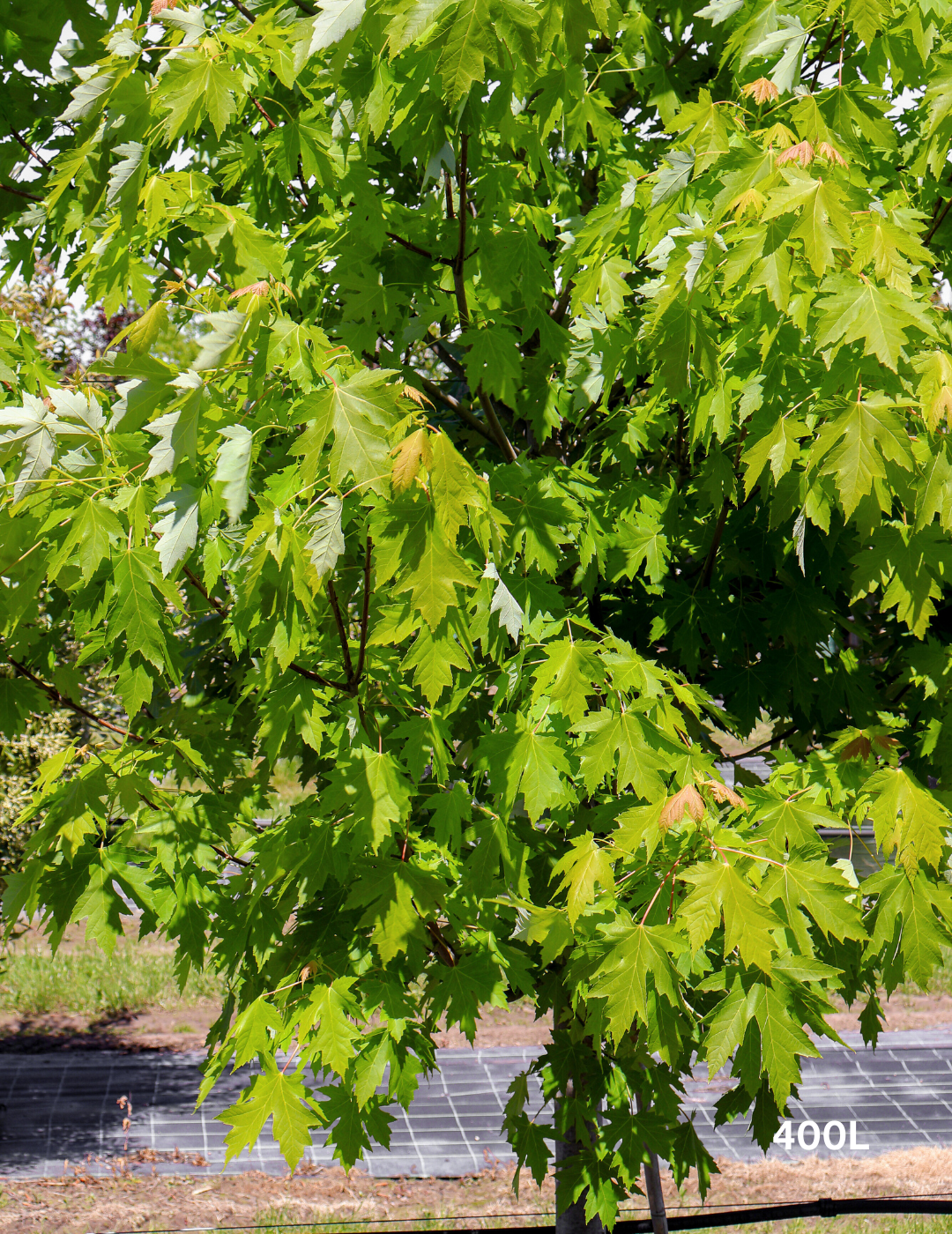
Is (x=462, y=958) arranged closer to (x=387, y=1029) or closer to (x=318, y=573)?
(x=387, y=1029)

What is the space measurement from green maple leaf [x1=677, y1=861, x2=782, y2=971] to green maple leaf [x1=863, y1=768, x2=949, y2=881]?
535 millimetres

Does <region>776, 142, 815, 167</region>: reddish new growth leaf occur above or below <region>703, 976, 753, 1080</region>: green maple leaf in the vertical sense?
above

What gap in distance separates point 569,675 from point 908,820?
92 cm

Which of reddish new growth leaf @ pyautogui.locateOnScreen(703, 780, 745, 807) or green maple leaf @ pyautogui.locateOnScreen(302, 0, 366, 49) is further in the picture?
reddish new growth leaf @ pyautogui.locateOnScreen(703, 780, 745, 807)

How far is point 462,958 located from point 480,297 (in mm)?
2015

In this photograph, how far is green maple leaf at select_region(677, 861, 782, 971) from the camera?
90.6 inches

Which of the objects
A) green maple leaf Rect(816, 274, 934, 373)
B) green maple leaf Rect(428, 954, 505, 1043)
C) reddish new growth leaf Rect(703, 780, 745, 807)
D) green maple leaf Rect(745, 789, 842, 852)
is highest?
green maple leaf Rect(816, 274, 934, 373)

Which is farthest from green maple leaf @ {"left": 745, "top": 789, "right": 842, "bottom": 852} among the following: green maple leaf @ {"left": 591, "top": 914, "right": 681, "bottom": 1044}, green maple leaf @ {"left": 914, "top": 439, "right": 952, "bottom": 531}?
green maple leaf @ {"left": 914, "top": 439, "right": 952, "bottom": 531}

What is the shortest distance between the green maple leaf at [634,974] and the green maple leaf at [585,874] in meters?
0.12

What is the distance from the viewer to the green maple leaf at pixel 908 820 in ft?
8.93

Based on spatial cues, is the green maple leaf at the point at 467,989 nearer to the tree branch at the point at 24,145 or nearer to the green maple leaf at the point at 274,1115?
the green maple leaf at the point at 274,1115

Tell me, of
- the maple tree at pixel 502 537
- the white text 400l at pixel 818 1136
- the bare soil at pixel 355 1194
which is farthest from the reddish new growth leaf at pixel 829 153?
A: the white text 400l at pixel 818 1136

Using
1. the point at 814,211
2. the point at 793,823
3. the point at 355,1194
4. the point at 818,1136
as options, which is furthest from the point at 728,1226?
the point at 814,211

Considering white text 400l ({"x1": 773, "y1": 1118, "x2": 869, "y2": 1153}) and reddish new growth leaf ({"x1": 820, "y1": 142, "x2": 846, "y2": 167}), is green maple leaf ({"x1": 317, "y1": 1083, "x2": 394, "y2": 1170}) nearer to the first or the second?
reddish new growth leaf ({"x1": 820, "y1": 142, "x2": 846, "y2": 167})
